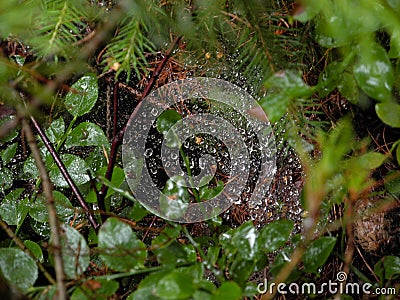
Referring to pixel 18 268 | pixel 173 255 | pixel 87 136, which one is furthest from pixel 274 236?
pixel 87 136

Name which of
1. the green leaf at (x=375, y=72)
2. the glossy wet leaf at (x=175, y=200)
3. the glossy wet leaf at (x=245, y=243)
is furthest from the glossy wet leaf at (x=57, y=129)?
the green leaf at (x=375, y=72)

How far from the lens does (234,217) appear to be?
1.00 metres

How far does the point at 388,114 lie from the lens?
27.5 inches

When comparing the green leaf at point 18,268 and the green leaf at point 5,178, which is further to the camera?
the green leaf at point 5,178

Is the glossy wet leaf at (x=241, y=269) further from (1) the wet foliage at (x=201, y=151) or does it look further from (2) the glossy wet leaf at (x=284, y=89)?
(2) the glossy wet leaf at (x=284, y=89)

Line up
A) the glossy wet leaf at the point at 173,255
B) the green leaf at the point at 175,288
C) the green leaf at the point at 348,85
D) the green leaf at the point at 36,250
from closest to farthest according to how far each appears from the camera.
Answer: the green leaf at the point at 175,288 < the glossy wet leaf at the point at 173,255 < the green leaf at the point at 348,85 < the green leaf at the point at 36,250

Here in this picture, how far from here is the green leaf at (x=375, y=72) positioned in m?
0.62

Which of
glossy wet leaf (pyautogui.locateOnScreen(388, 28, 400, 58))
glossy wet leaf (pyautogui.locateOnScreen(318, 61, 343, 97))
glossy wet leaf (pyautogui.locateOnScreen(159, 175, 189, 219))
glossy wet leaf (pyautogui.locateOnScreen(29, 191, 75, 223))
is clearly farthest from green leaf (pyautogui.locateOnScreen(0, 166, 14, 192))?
glossy wet leaf (pyautogui.locateOnScreen(388, 28, 400, 58))

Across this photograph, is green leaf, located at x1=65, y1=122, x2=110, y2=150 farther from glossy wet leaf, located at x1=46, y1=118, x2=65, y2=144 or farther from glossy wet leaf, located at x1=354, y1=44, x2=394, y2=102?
glossy wet leaf, located at x1=354, y1=44, x2=394, y2=102

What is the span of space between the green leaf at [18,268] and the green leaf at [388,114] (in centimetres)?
55

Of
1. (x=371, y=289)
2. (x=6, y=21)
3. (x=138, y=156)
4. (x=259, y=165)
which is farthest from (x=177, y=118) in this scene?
(x=371, y=289)

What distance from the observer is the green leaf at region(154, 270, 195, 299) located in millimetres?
525

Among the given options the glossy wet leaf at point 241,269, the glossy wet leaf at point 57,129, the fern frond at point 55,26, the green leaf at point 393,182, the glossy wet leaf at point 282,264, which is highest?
the fern frond at point 55,26

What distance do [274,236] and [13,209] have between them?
56cm
